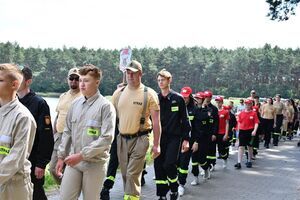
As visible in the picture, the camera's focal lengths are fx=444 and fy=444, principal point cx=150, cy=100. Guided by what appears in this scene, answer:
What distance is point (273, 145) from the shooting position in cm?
1911

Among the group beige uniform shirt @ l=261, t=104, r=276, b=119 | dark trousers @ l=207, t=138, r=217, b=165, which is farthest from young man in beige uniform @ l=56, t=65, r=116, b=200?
beige uniform shirt @ l=261, t=104, r=276, b=119

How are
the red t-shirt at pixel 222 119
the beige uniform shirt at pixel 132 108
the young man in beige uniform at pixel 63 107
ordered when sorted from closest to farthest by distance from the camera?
1. the beige uniform shirt at pixel 132 108
2. the young man in beige uniform at pixel 63 107
3. the red t-shirt at pixel 222 119

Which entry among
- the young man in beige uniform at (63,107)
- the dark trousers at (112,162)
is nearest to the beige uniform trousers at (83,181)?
the young man in beige uniform at (63,107)

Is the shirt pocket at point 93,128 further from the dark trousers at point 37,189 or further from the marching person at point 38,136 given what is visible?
the dark trousers at point 37,189

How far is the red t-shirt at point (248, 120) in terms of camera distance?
12.5 m

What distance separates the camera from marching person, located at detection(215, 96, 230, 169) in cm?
1196

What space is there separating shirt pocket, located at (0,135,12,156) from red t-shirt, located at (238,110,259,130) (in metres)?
9.61

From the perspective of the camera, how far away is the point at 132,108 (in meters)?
6.36

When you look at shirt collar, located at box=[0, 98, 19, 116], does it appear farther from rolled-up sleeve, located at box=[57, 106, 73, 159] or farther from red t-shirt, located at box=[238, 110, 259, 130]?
red t-shirt, located at box=[238, 110, 259, 130]

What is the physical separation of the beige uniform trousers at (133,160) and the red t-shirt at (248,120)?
6.63 metres

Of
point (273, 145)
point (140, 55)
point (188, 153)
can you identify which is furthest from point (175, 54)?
point (188, 153)

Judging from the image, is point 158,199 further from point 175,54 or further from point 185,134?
point 175,54

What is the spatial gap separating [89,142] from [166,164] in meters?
2.63

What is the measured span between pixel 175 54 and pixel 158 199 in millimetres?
115139
